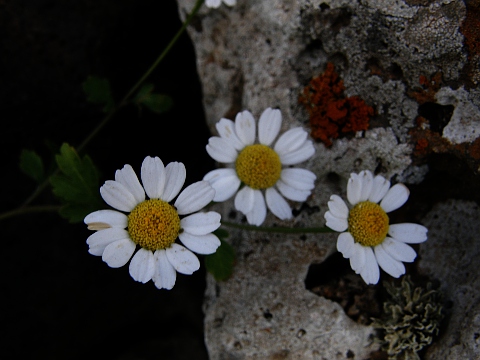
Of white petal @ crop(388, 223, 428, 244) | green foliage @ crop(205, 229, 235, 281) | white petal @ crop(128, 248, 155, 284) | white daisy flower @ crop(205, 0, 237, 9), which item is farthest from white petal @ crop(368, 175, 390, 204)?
white daisy flower @ crop(205, 0, 237, 9)

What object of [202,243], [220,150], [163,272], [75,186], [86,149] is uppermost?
[220,150]

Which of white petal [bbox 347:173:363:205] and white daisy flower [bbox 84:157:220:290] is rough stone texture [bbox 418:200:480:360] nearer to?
white petal [bbox 347:173:363:205]

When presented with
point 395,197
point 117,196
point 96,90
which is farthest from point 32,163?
point 395,197

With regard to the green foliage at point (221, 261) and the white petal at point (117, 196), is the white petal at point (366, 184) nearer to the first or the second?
the green foliage at point (221, 261)

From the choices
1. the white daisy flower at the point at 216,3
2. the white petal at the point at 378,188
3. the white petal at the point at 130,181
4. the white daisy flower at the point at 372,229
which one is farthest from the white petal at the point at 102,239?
the white daisy flower at the point at 216,3

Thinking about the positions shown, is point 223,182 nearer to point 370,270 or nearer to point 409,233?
point 370,270
